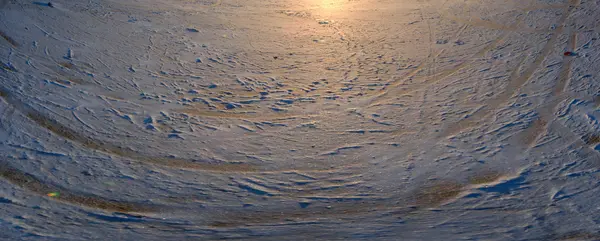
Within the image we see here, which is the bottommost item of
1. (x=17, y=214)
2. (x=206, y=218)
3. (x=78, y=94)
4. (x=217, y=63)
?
(x=17, y=214)

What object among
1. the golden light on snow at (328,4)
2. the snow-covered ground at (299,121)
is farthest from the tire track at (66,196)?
the golden light on snow at (328,4)

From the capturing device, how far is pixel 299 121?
4762 millimetres

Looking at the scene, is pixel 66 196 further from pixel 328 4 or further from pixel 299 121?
pixel 328 4

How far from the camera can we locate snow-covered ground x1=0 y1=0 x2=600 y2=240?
12.0 feet

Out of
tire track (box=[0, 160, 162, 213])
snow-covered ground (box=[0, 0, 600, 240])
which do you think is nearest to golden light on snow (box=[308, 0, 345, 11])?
snow-covered ground (box=[0, 0, 600, 240])

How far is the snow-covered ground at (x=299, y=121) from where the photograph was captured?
12.0ft

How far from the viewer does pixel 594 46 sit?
5.91m

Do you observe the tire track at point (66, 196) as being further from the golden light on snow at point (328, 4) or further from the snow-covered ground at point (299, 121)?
the golden light on snow at point (328, 4)

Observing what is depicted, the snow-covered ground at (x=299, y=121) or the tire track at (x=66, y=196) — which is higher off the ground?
the snow-covered ground at (x=299, y=121)

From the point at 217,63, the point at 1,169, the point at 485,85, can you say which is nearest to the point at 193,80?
the point at 217,63

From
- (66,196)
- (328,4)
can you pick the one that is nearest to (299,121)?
(66,196)

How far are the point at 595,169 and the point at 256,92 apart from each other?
292 centimetres

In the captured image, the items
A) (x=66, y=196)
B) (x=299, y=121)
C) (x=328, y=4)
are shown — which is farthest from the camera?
(x=328, y=4)

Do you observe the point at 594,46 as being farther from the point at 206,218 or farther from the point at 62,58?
the point at 62,58
